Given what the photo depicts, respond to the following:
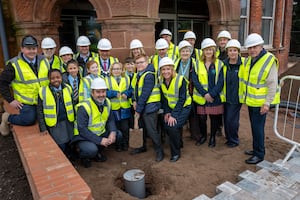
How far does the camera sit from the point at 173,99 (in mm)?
3902

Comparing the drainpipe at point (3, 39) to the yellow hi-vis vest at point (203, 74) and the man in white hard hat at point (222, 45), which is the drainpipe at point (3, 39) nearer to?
the yellow hi-vis vest at point (203, 74)

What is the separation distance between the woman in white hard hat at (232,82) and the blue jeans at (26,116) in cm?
308

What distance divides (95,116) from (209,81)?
191 centimetres

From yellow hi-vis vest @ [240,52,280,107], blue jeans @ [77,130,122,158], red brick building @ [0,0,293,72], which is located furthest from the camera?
red brick building @ [0,0,293,72]

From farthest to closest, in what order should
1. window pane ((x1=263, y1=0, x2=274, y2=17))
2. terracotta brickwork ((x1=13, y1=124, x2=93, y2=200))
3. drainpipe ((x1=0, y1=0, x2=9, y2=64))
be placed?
window pane ((x1=263, y1=0, x2=274, y2=17)) < drainpipe ((x1=0, y1=0, x2=9, y2=64)) < terracotta brickwork ((x1=13, y1=124, x2=93, y2=200))

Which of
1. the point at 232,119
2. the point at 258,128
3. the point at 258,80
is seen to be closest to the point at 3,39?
the point at 232,119

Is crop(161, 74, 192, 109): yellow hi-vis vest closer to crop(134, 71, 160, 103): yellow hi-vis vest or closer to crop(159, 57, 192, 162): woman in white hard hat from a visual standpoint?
crop(159, 57, 192, 162): woman in white hard hat

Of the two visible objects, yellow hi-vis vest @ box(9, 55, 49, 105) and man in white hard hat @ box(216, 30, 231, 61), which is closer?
yellow hi-vis vest @ box(9, 55, 49, 105)

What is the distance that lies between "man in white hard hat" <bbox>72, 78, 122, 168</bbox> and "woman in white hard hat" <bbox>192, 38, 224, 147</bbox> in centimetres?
151

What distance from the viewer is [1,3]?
6027 mm

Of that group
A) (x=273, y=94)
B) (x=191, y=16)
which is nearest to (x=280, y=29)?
(x=191, y=16)

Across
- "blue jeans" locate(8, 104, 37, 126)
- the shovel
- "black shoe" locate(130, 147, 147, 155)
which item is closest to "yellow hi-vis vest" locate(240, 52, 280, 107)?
the shovel

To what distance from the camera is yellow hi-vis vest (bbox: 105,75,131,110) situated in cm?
411

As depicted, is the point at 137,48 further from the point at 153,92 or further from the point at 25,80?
the point at 25,80
